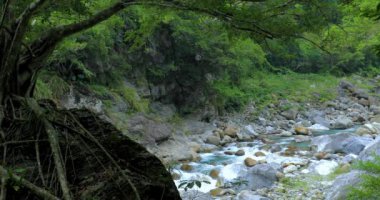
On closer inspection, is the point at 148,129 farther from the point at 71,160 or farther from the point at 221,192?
the point at 71,160

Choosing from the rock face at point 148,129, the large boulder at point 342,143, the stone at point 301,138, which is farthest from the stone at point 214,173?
the stone at point 301,138

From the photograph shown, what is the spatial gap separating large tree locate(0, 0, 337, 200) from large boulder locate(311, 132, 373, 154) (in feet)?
29.6

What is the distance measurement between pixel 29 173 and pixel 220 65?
13.9 meters

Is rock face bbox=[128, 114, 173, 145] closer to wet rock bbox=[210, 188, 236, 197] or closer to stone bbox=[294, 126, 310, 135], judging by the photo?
wet rock bbox=[210, 188, 236, 197]

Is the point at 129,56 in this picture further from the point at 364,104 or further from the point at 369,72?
the point at 369,72

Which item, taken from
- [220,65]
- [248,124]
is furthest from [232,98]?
[220,65]

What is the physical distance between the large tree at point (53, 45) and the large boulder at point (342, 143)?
9029mm

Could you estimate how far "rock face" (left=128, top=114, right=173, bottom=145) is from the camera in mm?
12281

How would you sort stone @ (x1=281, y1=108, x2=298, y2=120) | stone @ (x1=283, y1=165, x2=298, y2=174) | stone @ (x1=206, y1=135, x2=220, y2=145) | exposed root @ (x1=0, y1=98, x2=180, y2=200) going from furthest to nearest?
stone @ (x1=281, y1=108, x2=298, y2=120) → stone @ (x1=206, y1=135, x2=220, y2=145) → stone @ (x1=283, y1=165, x2=298, y2=174) → exposed root @ (x1=0, y1=98, x2=180, y2=200)

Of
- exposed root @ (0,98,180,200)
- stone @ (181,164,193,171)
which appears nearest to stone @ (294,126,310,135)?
stone @ (181,164,193,171)

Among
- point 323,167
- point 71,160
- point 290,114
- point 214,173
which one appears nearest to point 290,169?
point 323,167

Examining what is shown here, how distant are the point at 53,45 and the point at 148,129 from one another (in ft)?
30.1

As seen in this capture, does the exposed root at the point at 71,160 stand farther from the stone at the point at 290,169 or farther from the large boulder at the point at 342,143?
the large boulder at the point at 342,143

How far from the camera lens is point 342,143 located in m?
12.6
